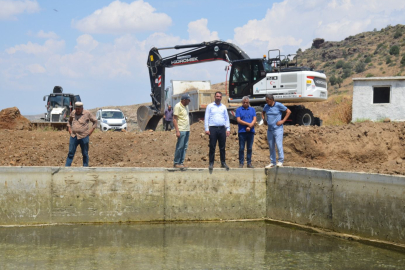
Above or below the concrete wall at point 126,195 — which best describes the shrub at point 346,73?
above

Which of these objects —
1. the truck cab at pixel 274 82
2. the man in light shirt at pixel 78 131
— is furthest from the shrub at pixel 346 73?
the man in light shirt at pixel 78 131

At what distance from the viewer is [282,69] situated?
18.8 metres

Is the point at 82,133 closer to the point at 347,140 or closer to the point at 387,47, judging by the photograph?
the point at 347,140

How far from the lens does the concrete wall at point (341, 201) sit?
8.45m

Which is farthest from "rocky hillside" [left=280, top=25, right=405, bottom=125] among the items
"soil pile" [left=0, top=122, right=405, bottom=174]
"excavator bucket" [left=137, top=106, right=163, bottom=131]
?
"soil pile" [left=0, top=122, right=405, bottom=174]

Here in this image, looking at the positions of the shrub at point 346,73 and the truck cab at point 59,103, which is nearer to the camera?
the truck cab at point 59,103

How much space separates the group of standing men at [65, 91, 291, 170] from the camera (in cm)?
1056

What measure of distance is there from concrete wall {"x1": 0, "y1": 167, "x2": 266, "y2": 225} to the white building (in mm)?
9109

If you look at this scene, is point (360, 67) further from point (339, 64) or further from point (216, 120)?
point (216, 120)

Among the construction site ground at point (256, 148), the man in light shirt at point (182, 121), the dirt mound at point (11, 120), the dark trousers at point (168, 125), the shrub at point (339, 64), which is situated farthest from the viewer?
the shrub at point (339, 64)

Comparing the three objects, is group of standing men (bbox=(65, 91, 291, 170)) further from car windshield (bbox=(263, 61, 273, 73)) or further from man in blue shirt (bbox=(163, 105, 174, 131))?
man in blue shirt (bbox=(163, 105, 174, 131))

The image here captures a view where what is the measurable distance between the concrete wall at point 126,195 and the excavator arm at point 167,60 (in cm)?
1072

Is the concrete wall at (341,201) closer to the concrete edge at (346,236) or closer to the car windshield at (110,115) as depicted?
the concrete edge at (346,236)

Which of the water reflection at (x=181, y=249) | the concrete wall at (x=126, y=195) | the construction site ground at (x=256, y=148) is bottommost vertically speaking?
the water reflection at (x=181, y=249)
